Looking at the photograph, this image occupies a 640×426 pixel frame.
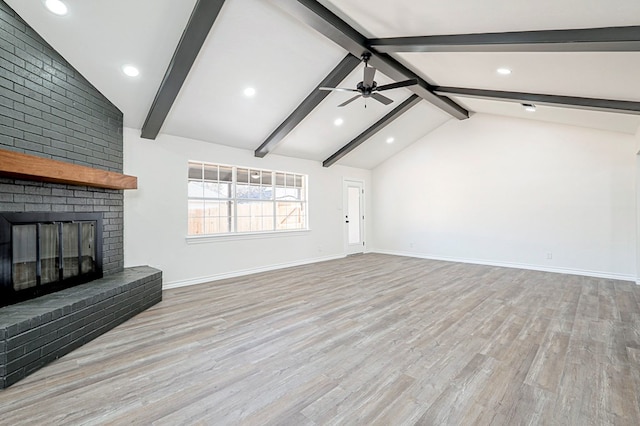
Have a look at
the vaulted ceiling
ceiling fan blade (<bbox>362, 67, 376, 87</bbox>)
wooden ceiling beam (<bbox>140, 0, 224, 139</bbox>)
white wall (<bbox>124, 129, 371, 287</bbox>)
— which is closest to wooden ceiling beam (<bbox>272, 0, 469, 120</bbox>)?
the vaulted ceiling

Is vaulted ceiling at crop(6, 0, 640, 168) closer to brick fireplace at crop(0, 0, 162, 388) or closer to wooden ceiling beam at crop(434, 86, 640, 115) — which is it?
wooden ceiling beam at crop(434, 86, 640, 115)

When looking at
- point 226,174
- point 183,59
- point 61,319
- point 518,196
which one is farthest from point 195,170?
point 518,196

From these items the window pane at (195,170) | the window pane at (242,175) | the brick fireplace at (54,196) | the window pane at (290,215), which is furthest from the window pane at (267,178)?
the brick fireplace at (54,196)

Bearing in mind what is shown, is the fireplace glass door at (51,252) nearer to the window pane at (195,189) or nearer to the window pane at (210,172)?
the window pane at (195,189)

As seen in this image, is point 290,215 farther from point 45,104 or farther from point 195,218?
point 45,104

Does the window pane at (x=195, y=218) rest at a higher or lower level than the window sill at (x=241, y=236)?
higher

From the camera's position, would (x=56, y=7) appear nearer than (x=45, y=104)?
Yes

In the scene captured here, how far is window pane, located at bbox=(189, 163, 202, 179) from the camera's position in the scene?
5.18m

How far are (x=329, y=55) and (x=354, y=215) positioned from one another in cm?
508

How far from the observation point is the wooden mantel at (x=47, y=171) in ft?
7.72

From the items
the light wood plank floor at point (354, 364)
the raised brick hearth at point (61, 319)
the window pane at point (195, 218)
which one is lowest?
the light wood plank floor at point (354, 364)

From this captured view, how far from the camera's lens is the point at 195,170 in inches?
207

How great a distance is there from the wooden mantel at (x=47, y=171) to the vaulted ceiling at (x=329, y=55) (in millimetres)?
1184

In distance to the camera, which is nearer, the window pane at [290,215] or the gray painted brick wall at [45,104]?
the gray painted brick wall at [45,104]
